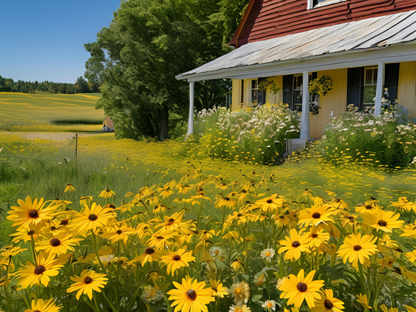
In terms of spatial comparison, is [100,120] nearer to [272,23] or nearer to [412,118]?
[272,23]

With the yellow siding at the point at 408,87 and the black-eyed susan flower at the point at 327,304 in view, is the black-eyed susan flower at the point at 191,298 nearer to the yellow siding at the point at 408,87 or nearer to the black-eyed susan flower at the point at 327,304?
the black-eyed susan flower at the point at 327,304

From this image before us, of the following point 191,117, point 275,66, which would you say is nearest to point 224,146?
point 275,66

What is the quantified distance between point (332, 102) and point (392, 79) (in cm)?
221

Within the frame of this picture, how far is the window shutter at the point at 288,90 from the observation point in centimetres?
1381

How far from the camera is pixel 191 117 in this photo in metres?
14.4

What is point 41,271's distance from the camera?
4.79ft

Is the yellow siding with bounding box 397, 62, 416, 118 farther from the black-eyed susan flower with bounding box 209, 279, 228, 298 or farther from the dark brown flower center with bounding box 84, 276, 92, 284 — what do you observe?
the dark brown flower center with bounding box 84, 276, 92, 284

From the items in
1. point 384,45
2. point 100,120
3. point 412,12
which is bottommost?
point 100,120

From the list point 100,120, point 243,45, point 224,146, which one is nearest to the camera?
point 224,146

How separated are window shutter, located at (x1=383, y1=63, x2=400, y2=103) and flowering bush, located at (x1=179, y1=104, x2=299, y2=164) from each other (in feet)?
9.45

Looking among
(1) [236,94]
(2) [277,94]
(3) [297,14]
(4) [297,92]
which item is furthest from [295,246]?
(1) [236,94]

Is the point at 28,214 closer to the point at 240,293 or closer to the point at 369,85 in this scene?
the point at 240,293

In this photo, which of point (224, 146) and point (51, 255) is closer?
point (51, 255)

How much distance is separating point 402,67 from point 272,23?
644 centimetres
